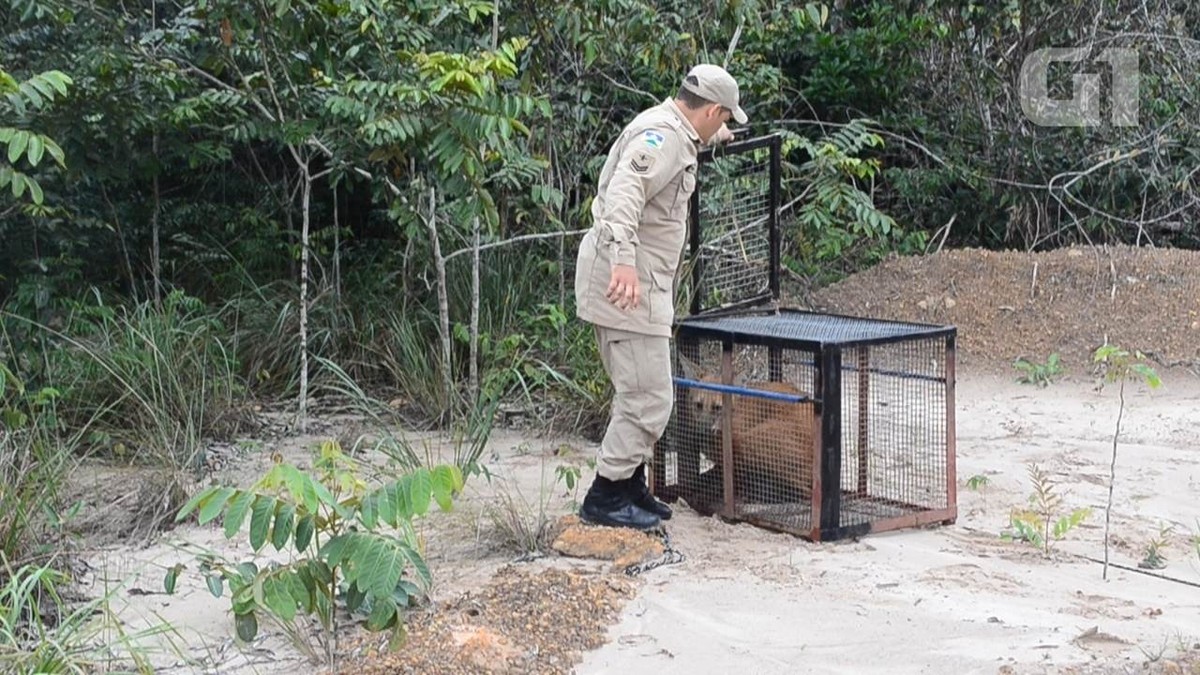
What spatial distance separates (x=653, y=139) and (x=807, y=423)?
119cm

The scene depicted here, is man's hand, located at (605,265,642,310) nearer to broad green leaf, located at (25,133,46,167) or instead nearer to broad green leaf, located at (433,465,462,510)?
broad green leaf, located at (433,465,462,510)

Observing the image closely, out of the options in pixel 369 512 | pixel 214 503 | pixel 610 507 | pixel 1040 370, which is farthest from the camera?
pixel 1040 370

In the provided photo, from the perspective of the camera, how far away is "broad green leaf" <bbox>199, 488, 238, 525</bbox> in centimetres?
384

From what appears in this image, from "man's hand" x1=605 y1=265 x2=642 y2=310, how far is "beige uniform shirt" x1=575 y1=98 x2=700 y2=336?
131 mm

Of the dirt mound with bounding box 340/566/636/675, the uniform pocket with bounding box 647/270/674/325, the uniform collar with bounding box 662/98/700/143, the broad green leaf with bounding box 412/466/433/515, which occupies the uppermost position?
the uniform collar with bounding box 662/98/700/143

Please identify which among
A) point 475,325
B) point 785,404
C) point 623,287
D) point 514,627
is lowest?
point 514,627

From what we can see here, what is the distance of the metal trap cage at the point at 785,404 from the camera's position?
17.8 ft

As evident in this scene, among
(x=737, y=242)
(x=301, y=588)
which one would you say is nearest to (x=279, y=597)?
(x=301, y=588)

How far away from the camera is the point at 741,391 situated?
217 inches

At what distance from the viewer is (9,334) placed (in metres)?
7.80

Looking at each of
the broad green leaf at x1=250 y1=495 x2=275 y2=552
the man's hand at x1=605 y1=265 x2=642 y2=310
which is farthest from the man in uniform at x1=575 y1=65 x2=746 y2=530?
the broad green leaf at x1=250 y1=495 x2=275 y2=552

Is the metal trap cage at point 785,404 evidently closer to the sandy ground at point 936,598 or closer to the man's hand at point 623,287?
the sandy ground at point 936,598

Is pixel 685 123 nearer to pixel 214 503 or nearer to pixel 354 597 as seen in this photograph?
pixel 354 597

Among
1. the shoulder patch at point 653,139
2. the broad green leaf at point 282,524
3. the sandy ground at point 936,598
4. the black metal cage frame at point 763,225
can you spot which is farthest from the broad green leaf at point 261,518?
the black metal cage frame at point 763,225
